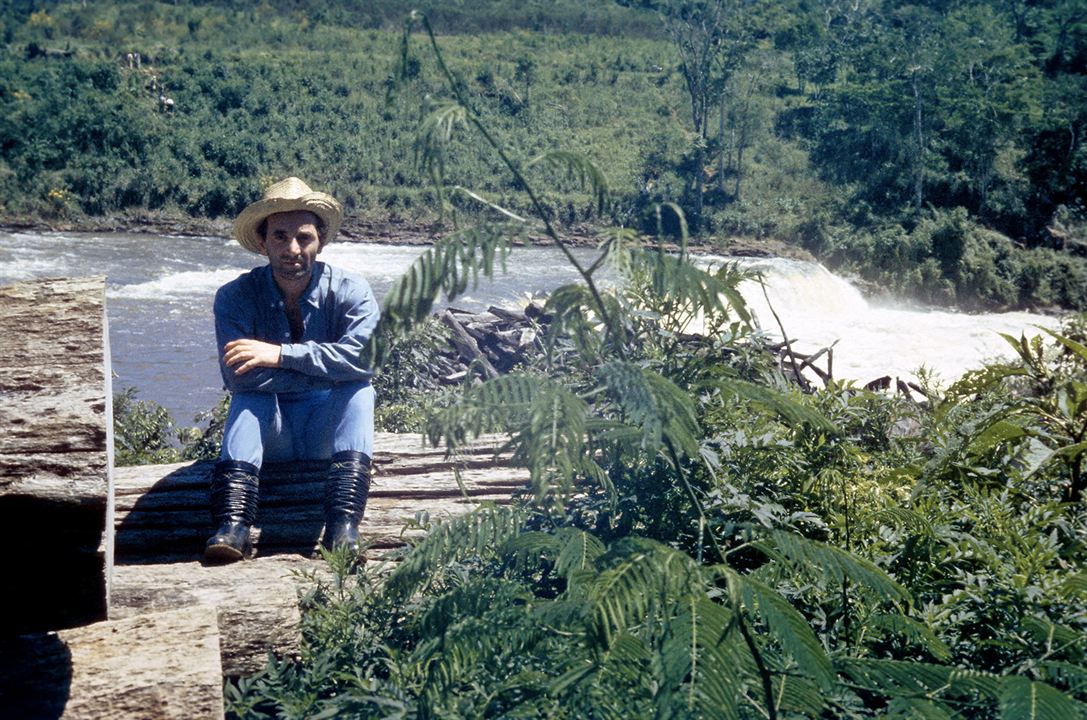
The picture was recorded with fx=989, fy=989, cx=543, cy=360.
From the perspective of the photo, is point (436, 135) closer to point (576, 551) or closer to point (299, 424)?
point (576, 551)

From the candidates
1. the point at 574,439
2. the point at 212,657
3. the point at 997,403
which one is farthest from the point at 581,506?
the point at 997,403

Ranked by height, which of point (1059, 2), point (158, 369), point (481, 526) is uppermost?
point (1059, 2)

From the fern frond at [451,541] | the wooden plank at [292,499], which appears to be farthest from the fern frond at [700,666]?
the wooden plank at [292,499]

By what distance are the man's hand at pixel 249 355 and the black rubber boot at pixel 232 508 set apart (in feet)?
1.00

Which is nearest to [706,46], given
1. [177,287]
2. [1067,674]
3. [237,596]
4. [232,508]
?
[177,287]

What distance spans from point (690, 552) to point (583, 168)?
→ 3.55ft

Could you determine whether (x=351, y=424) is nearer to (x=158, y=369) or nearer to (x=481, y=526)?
(x=481, y=526)

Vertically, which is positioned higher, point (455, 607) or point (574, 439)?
point (574, 439)

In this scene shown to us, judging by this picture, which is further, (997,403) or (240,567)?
(240,567)

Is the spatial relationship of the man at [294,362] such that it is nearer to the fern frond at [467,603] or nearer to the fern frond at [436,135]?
the fern frond at [467,603]

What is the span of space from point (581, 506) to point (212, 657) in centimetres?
83

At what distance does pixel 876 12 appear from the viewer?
34.5m

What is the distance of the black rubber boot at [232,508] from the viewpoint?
2910 mm

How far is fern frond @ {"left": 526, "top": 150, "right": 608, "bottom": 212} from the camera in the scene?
4.14ft
